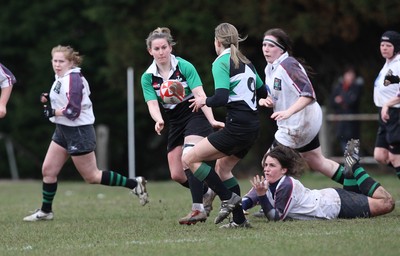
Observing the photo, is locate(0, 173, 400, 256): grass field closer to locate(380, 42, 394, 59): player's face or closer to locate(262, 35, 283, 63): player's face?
locate(262, 35, 283, 63): player's face

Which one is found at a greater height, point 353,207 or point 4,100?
point 4,100

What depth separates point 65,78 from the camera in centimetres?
1040

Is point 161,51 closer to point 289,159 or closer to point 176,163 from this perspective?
point 176,163

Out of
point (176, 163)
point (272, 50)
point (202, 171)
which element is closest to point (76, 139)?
point (176, 163)

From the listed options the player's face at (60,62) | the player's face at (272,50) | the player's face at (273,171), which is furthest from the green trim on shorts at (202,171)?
the player's face at (60,62)

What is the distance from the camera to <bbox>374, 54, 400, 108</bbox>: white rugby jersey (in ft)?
35.2

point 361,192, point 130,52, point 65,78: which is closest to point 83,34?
point 130,52

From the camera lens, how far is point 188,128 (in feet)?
30.7

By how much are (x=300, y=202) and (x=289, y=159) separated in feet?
1.34

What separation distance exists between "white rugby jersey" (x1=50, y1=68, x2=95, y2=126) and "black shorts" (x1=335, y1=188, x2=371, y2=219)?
9.36 feet

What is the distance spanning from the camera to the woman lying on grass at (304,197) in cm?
905

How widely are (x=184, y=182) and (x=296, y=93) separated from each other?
1498 mm

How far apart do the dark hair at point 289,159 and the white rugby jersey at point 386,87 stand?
6.41ft

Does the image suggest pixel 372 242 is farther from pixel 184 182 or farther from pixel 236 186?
pixel 184 182
